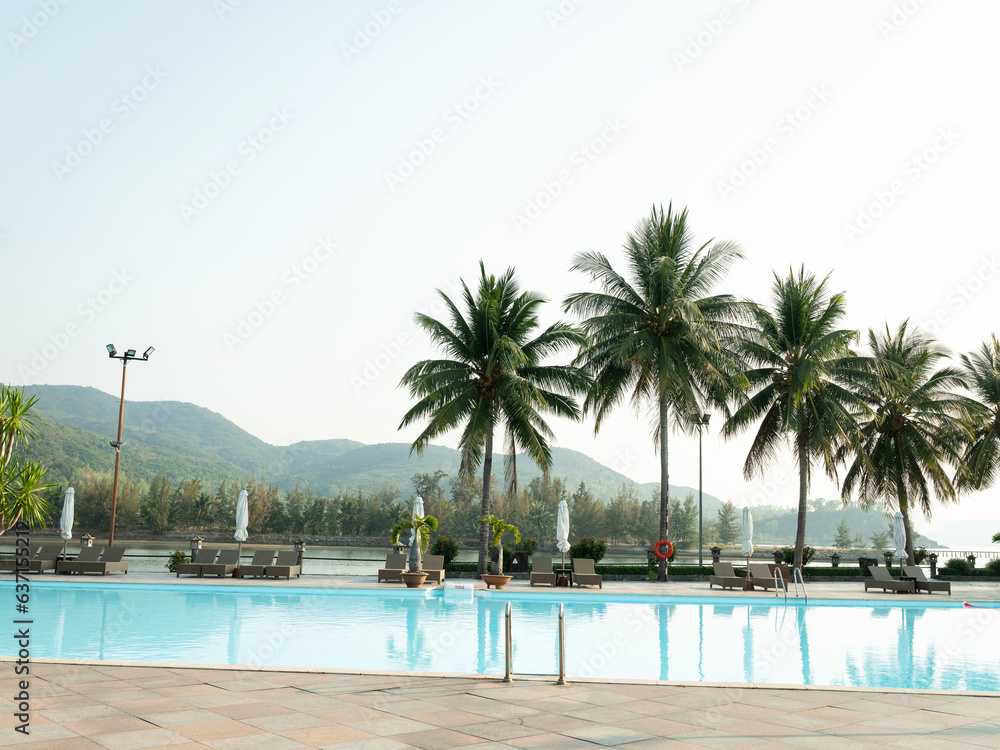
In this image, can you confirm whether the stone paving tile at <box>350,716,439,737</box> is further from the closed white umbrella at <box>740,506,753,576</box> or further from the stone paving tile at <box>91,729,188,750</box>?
the closed white umbrella at <box>740,506,753,576</box>

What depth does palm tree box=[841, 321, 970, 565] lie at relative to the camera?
28344mm

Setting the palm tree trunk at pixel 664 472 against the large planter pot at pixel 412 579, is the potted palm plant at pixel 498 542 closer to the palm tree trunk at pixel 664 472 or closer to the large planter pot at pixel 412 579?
the large planter pot at pixel 412 579

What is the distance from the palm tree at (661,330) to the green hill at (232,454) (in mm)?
81258

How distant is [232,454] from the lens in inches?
5482

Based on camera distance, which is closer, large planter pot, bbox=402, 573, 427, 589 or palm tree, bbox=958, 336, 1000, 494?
large planter pot, bbox=402, 573, 427, 589

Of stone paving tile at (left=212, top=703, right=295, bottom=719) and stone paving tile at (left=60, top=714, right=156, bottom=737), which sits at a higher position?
stone paving tile at (left=60, top=714, right=156, bottom=737)

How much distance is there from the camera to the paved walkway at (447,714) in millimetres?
5398

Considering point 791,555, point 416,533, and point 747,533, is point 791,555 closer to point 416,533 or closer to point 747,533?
point 747,533

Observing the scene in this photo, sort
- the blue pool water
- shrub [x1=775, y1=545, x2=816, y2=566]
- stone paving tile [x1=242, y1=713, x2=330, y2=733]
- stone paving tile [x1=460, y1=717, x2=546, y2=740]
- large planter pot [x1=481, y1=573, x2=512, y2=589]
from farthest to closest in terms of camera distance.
Answer: shrub [x1=775, y1=545, x2=816, y2=566], large planter pot [x1=481, y1=573, x2=512, y2=589], the blue pool water, stone paving tile [x1=242, y1=713, x2=330, y2=733], stone paving tile [x1=460, y1=717, x2=546, y2=740]

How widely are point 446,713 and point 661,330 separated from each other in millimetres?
19187

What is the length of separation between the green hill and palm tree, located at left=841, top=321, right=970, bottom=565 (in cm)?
7655

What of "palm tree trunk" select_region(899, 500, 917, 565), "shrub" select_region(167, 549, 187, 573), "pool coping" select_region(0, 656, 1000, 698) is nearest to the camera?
"pool coping" select_region(0, 656, 1000, 698)

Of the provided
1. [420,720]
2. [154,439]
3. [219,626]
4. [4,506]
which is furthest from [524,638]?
[154,439]

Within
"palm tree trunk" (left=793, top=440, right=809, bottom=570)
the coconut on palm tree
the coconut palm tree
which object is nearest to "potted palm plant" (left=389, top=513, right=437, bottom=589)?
the coconut on palm tree
